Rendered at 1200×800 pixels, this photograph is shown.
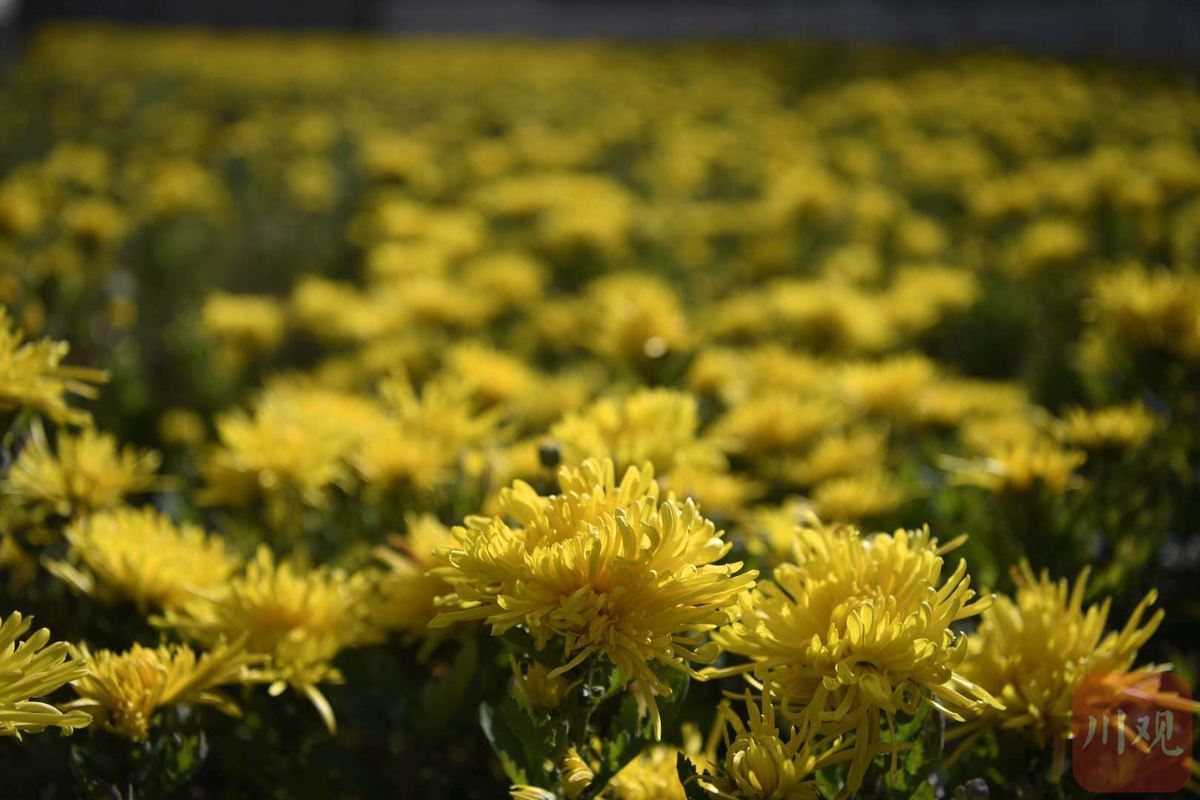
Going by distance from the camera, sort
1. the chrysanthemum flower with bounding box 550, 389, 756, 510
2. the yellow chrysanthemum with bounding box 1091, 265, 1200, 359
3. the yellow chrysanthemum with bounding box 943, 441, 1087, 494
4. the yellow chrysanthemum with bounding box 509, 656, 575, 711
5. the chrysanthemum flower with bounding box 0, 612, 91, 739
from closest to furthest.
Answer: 1. the chrysanthemum flower with bounding box 0, 612, 91, 739
2. the yellow chrysanthemum with bounding box 509, 656, 575, 711
3. the chrysanthemum flower with bounding box 550, 389, 756, 510
4. the yellow chrysanthemum with bounding box 943, 441, 1087, 494
5. the yellow chrysanthemum with bounding box 1091, 265, 1200, 359

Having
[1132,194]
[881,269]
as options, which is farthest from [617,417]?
[1132,194]

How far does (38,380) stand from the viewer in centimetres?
129

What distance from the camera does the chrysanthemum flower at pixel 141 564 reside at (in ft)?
4.32

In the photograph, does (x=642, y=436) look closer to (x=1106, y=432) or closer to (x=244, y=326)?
(x=1106, y=432)

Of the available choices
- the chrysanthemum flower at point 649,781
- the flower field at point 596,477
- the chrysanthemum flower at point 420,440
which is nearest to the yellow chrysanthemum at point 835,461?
the flower field at point 596,477

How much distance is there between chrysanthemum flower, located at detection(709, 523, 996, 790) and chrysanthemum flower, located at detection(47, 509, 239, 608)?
2.23 ft

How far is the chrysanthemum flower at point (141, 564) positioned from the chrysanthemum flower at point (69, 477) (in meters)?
0.17

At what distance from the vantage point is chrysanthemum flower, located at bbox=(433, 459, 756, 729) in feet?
3.04

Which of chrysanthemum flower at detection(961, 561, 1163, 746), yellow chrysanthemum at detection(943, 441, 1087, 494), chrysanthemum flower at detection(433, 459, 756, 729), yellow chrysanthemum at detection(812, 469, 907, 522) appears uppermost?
chrysanthemum flower at detection(433, 459, 756, 729)

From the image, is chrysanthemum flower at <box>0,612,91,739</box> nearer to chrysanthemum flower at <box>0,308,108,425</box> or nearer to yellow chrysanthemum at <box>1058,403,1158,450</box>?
chrysanthemum flower at <box>0,308,108,425</box>

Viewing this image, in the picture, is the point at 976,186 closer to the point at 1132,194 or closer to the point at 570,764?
the point at 1132,194

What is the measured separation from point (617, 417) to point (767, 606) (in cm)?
48
